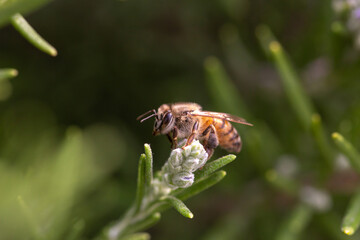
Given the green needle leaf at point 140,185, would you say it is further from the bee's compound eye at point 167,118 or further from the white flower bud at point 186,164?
the bee's compound eye at point 167,118

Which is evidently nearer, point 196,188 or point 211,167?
point 211,167

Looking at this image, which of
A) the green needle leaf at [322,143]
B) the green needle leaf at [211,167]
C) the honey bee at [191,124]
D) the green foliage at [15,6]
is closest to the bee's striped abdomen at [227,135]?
the honey bee at [191,124]

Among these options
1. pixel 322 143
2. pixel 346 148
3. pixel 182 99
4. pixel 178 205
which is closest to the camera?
pixel 178 205

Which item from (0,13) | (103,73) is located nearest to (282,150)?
(103,73)

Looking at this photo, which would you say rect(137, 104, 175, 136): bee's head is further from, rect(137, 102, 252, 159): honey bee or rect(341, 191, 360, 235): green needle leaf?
rect(341, 191, 360, 235): green needle leaf

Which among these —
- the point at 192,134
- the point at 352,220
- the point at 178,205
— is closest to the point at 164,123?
the point at 192,134

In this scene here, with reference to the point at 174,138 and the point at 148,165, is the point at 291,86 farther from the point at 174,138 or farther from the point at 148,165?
the point at 148,165

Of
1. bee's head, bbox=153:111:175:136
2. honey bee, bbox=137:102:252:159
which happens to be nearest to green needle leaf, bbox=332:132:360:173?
honey bee, bbox=137:102:252:159
